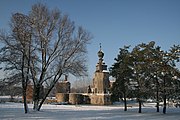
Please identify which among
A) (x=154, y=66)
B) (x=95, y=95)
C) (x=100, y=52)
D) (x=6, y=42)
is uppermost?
(x=100, y=52)

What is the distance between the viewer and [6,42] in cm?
3072

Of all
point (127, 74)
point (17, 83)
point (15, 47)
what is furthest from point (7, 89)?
point (127, 74)

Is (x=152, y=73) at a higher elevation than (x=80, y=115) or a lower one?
higher

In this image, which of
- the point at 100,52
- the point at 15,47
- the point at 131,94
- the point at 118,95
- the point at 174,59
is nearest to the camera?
the point at 15,47

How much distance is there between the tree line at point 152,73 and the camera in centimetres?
3241

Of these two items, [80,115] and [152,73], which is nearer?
[80,115]

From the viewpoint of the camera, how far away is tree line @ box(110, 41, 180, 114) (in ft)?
106

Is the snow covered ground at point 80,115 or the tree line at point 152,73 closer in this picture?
the snow covered ground at point 80,115

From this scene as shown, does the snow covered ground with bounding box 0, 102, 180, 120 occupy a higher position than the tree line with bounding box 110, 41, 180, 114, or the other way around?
the tree line with bounding box 110, 41, 180, 114

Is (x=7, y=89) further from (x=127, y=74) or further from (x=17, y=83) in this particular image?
(x=127, y=74)

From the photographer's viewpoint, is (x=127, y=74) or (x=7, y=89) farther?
(x=127, y=74)

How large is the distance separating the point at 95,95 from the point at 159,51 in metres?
46.0

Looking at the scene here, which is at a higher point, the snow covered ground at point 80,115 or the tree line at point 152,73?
the tree line at point 152,73

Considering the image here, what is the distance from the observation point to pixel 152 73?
33312mm
